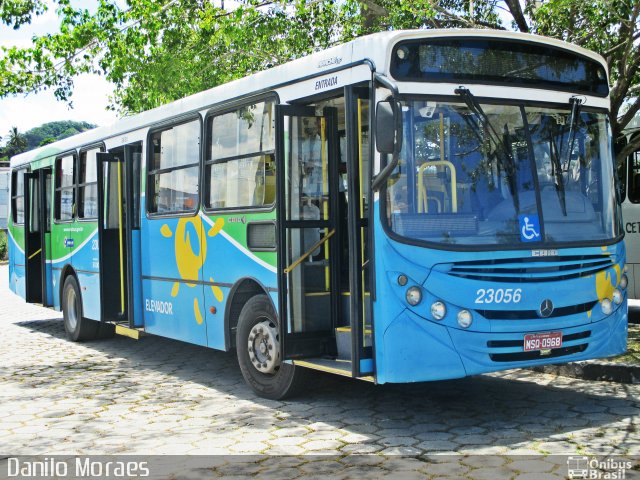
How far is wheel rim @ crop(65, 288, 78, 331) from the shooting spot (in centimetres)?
1315

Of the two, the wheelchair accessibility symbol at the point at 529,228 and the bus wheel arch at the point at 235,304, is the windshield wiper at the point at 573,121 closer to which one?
the wheelchair accessibility symbol at the point at 529,228

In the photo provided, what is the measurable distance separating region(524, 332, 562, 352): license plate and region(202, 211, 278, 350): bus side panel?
7.42 ft

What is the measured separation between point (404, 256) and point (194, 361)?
197 inches

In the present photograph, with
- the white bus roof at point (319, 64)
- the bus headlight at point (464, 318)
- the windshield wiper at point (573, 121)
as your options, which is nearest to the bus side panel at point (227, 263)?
the white bus roof at point (319, 64)

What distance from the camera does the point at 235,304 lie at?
8.80m

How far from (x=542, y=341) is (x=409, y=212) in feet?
4.79

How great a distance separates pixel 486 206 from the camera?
6.90 m

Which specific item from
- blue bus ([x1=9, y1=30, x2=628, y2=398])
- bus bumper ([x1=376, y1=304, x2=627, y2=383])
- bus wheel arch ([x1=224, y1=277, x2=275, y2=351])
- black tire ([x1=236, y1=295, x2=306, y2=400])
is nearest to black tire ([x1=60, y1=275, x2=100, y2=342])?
blue bus ([x1=9, y1=30, x2=628, y2=398])

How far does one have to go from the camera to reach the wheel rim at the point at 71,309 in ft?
43.1

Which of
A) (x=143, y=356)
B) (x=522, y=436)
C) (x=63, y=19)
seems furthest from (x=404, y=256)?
(x=63, y=19)

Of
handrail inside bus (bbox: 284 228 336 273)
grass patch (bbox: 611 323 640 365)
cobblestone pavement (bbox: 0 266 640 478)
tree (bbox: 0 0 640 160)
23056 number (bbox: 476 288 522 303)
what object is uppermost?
tree (bbox: 0 0 640 160)

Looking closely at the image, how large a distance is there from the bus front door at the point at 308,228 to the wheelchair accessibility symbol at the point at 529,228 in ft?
5.37

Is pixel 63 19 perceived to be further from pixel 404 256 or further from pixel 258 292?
pixel 404 256

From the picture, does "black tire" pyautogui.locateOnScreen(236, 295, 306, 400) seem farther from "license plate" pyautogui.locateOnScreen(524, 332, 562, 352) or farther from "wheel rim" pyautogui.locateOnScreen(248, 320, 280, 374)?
"license plate" pyautogui.locateOnScreen(524, 332, 562, 352)
